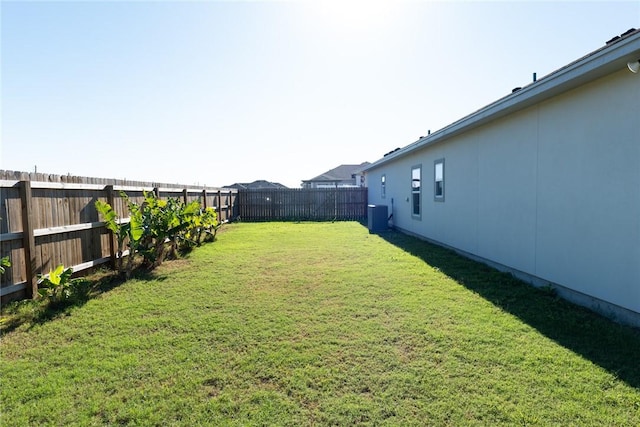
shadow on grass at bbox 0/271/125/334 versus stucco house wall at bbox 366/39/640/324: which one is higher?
stucco house wall at bbox 366/39/640/324

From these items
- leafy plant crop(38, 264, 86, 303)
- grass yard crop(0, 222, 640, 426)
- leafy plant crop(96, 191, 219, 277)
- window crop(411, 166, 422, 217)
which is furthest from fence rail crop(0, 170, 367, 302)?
window crop(411, 166, 422, 217)

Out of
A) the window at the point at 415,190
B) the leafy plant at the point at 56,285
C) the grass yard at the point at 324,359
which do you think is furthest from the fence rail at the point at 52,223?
the window at the point at 415,190

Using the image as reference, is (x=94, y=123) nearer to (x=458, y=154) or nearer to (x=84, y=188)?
(x=84, y=188)

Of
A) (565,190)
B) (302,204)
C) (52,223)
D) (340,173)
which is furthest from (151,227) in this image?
(340,173)

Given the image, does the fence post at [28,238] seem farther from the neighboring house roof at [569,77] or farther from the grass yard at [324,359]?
the neighboring house roof at [569,77]

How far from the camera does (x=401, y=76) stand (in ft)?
32.1

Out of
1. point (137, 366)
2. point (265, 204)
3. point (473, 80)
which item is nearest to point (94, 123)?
point (265, 204)

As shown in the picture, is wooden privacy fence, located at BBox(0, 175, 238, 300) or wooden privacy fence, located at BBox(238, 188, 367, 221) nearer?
wooden privacy fence, located at BBox(0, 175, 238, 300)

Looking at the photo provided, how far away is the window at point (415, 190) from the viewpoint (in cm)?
1048

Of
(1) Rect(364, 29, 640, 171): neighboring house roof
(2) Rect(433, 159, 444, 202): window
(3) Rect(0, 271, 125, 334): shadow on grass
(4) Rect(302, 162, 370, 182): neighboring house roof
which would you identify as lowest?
(3) Rect(0, 271, 125, 334): shadow on grass

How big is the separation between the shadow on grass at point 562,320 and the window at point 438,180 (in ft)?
9.20

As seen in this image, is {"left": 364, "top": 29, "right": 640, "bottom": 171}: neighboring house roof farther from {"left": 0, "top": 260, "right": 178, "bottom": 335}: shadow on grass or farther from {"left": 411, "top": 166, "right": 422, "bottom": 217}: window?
{"left": 0, "top": 260, "right": 178, "bottom": 335}: shadow on grass

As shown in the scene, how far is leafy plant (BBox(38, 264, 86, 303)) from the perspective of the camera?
165 inches

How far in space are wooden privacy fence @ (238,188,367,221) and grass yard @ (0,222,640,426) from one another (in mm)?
12725
